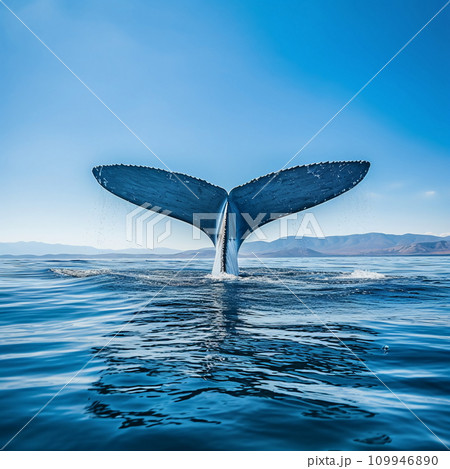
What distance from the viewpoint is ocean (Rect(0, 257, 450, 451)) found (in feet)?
6.92

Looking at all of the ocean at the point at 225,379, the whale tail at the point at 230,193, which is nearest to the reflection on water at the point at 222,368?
the ocean at the point at 225,379

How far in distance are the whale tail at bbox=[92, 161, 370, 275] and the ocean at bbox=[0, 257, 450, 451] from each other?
13.5ft

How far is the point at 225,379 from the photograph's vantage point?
2902mm

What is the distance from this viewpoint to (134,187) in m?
9.67

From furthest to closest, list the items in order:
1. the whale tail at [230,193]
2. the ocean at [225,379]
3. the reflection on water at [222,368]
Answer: the whale tail at [230,193]
the reflection on water at [222,368]
the ocean at [225,379]

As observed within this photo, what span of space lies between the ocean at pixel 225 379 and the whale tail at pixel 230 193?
13.5 ft

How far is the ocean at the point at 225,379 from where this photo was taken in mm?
2109

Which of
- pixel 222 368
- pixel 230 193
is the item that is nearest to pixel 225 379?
pixel 222 368

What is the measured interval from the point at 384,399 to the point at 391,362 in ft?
3.23

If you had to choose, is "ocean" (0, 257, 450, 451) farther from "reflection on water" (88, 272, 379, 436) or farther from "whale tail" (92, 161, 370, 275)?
"whale tail" (92, 161, 370, 275)

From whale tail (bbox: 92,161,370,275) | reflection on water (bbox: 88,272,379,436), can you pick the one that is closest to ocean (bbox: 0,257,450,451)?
reflection on water (bbox: 88,272,379,436)

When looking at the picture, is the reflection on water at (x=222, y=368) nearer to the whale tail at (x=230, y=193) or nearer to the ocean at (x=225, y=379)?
the ocean at (x=225, y=379)
